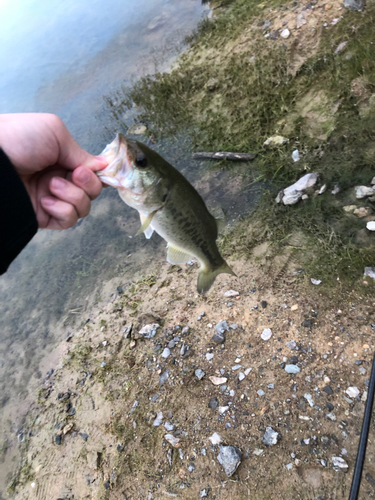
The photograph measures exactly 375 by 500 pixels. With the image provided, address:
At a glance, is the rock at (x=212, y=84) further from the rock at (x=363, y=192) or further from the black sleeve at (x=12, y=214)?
the black sleeve at (x=12, y=214)

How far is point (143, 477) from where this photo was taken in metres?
3.09

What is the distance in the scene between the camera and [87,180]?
2072 mm


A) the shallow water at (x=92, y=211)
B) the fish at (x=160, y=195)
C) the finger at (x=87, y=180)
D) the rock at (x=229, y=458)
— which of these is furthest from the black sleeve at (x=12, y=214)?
the shallow water at (x=92, y=211)

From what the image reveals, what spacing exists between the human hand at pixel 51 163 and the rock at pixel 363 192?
11.9 ft

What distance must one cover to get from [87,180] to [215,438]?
2731 millimetres

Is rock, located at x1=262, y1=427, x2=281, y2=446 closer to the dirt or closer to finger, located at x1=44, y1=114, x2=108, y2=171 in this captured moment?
the dirt

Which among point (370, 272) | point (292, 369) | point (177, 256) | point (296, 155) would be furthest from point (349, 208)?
point (177, 256)

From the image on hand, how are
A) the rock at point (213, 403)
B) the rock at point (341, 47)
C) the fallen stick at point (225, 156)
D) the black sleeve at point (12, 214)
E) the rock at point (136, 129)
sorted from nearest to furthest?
the black sleeve at point (12, 214)
the rock at point (213, 403)
the fallen stick at point (225, 156)
the rock at point (341, 47)
the rock at point (136, 129)

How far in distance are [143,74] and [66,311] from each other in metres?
7.47

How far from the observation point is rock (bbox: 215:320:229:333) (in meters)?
3.74

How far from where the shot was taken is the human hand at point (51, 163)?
201 cm

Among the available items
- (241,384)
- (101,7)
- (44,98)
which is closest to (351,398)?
(241,384)

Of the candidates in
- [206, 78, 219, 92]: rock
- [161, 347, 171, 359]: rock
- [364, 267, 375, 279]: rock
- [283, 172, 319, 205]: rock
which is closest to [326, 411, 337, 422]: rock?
[364, 267, 375, 279]: rock

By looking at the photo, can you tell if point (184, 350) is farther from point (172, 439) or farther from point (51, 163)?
point (51, 163)
